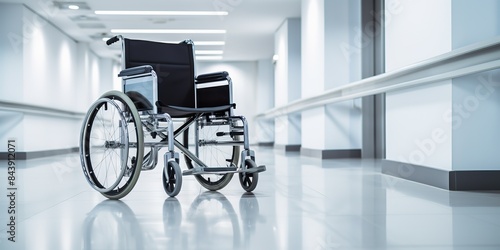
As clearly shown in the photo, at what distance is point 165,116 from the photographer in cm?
262

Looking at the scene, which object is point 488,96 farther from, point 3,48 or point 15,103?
point 3,48

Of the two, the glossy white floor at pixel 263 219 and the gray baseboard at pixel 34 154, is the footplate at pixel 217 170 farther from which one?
the gray baseboard at pixel 34 154

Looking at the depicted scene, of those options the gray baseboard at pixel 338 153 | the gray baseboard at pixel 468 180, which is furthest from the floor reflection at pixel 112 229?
the gray baseboard at pixel 338 153

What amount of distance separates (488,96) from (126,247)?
226 centimetres

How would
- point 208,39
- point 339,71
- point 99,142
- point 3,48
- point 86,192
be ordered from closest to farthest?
point 86,192
point 339,71
point 3,48
point 208,39
point 99,142

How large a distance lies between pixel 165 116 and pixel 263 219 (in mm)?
876

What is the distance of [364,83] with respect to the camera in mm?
4676

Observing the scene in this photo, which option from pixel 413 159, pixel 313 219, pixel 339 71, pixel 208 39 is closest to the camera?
pixel 313 219

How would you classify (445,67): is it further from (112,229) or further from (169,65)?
(112,229)

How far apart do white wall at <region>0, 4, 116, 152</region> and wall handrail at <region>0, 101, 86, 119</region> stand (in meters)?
0.09

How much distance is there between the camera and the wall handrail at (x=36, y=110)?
6.92 m

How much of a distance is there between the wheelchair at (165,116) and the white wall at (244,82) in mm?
13231

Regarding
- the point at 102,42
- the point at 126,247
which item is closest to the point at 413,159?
the point at 126,247

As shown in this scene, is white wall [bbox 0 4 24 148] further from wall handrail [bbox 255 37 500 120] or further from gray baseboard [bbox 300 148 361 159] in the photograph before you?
wall handrail [bbox 255 37 500 120]
